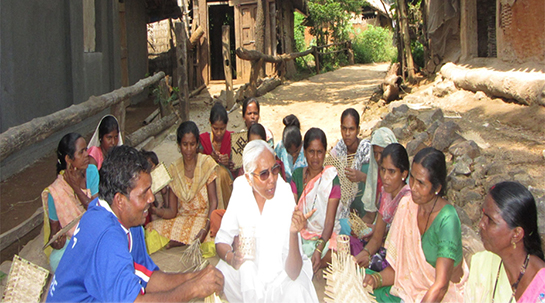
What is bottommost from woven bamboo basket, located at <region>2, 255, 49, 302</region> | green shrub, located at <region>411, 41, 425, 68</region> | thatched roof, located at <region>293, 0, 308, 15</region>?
woven bamboo basket, located at <region>2, 255, 49, 302</region>

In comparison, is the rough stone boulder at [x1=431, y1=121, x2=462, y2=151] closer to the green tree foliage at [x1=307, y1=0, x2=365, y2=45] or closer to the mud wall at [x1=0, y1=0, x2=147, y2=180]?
the mud wall at [x1=0, y1=0, x2=147, y2=180]

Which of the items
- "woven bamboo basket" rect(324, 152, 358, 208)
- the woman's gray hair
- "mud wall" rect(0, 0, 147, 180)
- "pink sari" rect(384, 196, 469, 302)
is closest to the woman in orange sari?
"woven bamboo basket" rect(324, 152, 358, 208)

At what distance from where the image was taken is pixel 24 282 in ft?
7.38

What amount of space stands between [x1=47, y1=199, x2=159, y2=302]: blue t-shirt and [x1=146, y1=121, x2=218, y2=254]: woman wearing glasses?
1.90 metres

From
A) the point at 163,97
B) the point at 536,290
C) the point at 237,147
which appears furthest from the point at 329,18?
the point at 536,290

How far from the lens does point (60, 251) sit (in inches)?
120

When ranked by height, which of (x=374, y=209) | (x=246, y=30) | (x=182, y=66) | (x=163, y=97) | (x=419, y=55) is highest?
(x=246, y=30)

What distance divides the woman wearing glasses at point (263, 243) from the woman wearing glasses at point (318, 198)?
48 cm

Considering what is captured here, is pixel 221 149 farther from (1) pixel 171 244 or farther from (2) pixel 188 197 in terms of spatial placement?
(1) pixel 171 244

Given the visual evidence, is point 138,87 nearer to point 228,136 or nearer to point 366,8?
point 228,136

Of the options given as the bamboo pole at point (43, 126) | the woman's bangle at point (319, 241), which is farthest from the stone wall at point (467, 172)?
the bamboo pole at point (43, 126)

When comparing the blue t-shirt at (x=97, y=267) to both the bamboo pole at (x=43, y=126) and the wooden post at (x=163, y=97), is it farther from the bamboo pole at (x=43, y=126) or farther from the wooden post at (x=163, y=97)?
the wooden post at (x=163, y=97)

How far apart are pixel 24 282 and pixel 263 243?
1314mm

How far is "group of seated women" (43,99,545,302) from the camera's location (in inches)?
77.5
